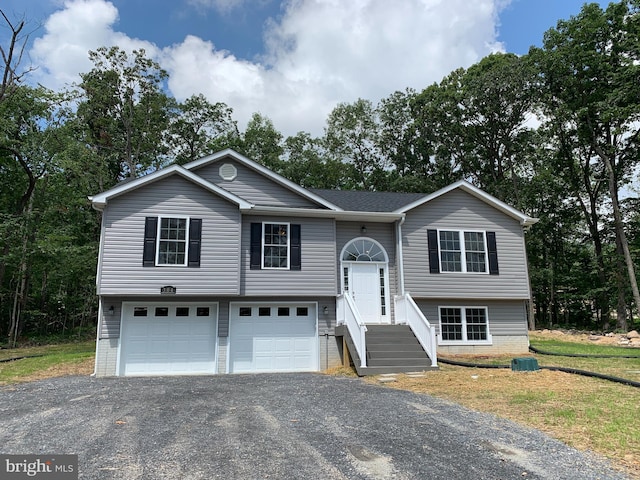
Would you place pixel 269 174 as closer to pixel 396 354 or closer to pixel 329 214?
pixel 329 214

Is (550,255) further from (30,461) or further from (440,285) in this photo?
(30,461)

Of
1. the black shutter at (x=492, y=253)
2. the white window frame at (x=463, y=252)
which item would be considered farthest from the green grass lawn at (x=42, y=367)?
the black shutter at (x=492, y=253)

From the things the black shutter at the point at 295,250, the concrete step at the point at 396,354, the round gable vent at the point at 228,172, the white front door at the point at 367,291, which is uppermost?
the round gable vent at the point at 228,172

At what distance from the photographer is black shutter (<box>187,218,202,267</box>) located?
39.8ft

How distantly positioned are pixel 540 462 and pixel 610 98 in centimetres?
2345

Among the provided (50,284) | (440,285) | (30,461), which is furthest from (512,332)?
(50,284)

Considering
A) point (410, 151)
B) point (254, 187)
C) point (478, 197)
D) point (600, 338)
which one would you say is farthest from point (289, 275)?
point (410, 151)

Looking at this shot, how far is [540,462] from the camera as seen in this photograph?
4570mm

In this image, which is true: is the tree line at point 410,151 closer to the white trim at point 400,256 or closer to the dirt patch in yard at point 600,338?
the dirt patch in yard at point 600,338

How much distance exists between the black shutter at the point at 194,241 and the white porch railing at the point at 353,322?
13.9 ft

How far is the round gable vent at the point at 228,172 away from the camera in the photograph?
540 inches

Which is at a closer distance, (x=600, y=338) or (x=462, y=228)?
(x=462, y=228)

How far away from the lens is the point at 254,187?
13797 millimetres

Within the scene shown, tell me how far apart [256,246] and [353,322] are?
11.8 ft
